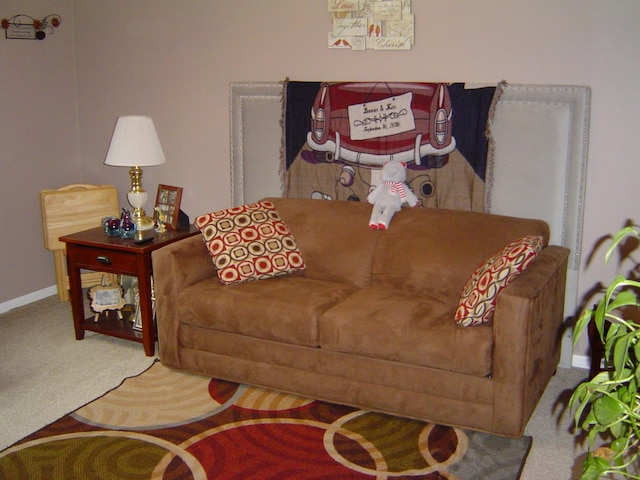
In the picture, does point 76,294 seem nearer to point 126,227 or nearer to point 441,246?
point 126,227

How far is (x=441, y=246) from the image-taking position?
3.25 meters

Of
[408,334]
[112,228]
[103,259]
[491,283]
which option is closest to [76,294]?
[103,259]

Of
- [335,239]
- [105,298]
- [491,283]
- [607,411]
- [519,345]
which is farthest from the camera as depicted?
[105,298]

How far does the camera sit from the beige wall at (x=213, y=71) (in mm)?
3250

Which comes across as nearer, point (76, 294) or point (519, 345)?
point (519, 345)

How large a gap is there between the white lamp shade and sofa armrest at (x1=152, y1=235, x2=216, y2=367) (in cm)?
64

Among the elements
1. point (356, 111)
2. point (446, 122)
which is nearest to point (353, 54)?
point (356, 111)

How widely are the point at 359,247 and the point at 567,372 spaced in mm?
1176

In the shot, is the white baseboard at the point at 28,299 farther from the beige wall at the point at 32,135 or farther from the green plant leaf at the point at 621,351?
the green plant leaf at the point at 621,351

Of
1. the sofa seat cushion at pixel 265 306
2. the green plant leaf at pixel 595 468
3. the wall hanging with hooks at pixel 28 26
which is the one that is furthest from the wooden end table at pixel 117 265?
the green plant leaf at pixel 595 468

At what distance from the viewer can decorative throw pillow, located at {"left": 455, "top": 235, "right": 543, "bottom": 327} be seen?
2.75 metres

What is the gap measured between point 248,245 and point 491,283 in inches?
47.8

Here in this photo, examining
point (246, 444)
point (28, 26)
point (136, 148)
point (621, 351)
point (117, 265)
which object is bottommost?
point (246, 444)

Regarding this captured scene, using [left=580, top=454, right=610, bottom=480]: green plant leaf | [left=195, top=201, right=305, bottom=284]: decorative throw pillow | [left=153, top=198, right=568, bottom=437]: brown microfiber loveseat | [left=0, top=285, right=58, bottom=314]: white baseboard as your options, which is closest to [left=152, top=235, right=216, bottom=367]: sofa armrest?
[left=153, top=198, right=568, bottom=437]: brown microfiber loveseat
